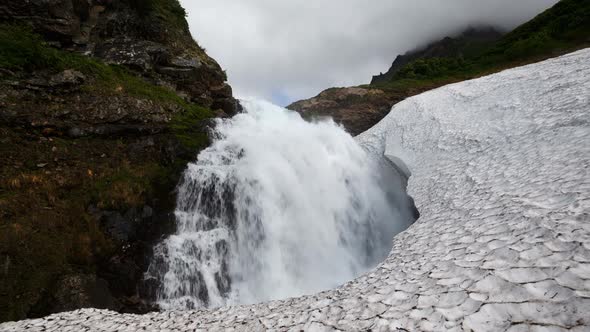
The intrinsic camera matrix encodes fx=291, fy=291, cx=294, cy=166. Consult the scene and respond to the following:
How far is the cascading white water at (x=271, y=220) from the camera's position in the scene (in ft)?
39.6

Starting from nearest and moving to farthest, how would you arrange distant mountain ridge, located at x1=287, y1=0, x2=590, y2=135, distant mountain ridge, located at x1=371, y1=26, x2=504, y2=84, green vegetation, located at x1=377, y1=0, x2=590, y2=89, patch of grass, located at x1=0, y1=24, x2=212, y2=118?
1. patch of grass, located at x1=0, y1=24, x2=212, y2=118
2. distant mountain ridge, located at x1=287, y1=0, x2=590, y2=135
3. green vegetation, located at x1=377, y1=0, x2=590, y2=89
4. distant mountain ridge, located at x1=371, y1=26, x2=504, y2=84

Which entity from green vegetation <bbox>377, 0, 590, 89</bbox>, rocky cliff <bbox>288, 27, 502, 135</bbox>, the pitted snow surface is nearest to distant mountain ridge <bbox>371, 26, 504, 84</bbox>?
green vegetation <bbox>377, 0, 590, 89</bbox>

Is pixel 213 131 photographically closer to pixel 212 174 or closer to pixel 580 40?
pixel 212 174

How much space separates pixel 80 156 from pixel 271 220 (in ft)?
29.4

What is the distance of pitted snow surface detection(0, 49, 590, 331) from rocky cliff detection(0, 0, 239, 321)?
1808 mm

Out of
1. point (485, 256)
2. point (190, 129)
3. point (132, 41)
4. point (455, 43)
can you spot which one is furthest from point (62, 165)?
point (455, 43)

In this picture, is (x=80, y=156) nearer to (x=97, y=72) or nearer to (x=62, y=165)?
(x=62, y=165)

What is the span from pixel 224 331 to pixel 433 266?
429cm

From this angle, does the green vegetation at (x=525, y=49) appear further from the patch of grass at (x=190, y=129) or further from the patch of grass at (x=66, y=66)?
the patch of grass at (x=66, y=66)

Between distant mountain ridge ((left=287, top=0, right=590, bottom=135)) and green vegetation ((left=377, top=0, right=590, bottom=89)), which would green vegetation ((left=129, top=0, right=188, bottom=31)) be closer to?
distant mountain ridge ((left=287, top=0, right=590, bottom=135))

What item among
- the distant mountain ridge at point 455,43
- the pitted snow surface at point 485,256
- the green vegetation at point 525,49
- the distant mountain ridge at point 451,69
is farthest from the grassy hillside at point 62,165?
the distant mountain ridge at point 455,43

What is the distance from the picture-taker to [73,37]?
59.4 feet

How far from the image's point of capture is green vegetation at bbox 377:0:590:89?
122ft

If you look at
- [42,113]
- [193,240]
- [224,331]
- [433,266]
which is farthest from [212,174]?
[433,266]
